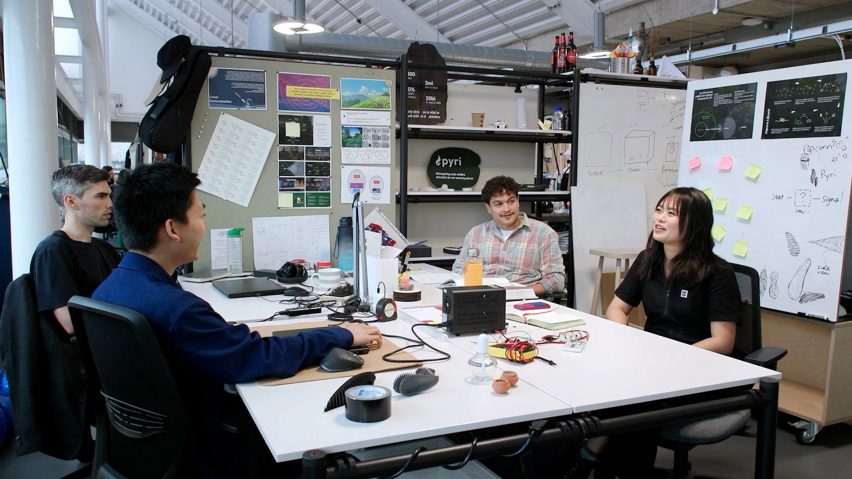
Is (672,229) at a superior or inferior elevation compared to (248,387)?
superior

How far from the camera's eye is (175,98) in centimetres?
344

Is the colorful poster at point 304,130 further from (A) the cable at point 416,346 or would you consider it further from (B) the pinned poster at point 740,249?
(B) the pinned poster at point 740,249

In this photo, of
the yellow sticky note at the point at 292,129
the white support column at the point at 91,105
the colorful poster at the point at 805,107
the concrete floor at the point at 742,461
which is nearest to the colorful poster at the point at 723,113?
the colorful poster at the point at 805,107

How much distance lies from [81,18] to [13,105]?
396 centimetres

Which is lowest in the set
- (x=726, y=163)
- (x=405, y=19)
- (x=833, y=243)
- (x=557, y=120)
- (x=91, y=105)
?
(x=833, y=243)

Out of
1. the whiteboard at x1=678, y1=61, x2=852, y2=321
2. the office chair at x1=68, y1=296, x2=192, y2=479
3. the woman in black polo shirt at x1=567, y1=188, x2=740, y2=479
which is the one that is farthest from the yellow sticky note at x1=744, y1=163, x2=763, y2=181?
the office chair at x1=68, y1=296, x2=192, y2=479

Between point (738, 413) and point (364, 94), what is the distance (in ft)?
9.61

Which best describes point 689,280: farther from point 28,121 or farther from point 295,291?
point 28,121

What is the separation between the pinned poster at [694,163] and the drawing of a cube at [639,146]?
0.91 metres

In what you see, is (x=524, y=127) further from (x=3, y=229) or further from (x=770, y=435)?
(x=3, y=229)

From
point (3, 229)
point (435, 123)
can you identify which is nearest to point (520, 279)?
point (435, 123)

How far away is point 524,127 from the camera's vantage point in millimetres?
4695

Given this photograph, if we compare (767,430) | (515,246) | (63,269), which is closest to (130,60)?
(515,246)

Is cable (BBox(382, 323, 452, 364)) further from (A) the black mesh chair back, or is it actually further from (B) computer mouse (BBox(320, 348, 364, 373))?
(A) the black mesh chair back
